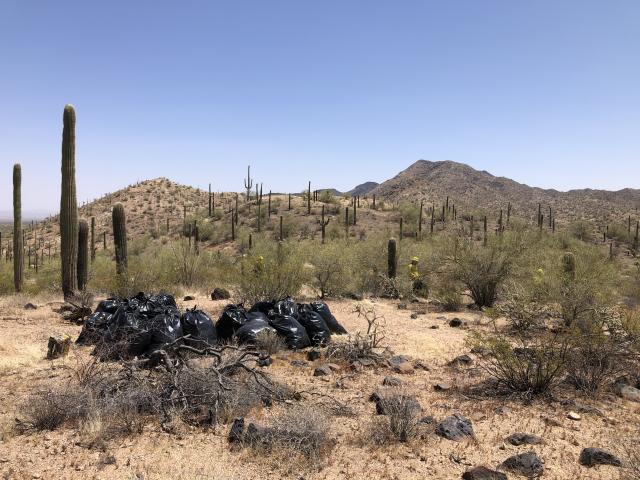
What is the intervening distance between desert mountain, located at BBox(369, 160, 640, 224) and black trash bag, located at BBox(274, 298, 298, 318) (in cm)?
4831

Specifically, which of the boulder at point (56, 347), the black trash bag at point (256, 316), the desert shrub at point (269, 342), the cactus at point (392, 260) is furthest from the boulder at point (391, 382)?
the cactus at point (392, 260)

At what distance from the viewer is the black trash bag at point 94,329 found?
8437 millimetres

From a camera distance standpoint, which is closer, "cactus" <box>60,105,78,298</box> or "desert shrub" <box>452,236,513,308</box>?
"cactus" <box>60,105,78,298</box>

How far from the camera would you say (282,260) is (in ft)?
52.8

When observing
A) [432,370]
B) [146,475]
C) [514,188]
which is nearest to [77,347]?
[146,475]

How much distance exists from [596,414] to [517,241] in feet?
35.0

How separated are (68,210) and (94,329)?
651cm

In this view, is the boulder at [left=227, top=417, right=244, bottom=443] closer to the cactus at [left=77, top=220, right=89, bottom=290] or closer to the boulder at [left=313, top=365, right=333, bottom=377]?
the boulder at [left=313, top=365, right=333, bottom=377]

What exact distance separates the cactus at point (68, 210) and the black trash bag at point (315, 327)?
7.77 metres

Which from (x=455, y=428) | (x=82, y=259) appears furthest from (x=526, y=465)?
(x=82, y=259)

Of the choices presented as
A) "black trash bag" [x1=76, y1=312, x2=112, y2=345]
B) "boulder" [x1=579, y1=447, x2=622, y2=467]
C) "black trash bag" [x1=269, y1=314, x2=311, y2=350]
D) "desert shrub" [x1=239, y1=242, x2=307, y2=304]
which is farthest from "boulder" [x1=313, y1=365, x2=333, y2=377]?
"desert shrub" [x1=239, y1=242, x2=307, y2=304]

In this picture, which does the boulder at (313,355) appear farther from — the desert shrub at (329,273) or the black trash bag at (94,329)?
the desert shrub at (329,273)

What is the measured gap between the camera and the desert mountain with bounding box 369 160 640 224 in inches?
2250

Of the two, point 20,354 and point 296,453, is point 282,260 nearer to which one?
point 20,354
